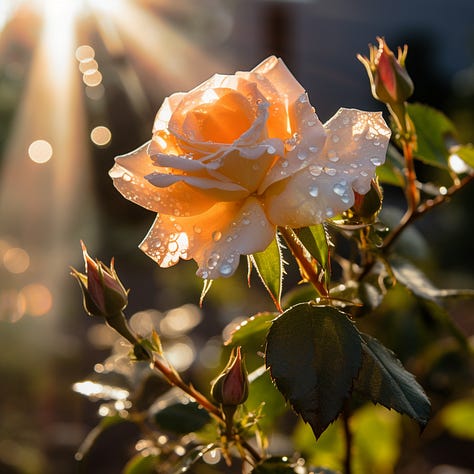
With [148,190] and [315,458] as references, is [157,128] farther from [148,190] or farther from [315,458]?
[315,458]

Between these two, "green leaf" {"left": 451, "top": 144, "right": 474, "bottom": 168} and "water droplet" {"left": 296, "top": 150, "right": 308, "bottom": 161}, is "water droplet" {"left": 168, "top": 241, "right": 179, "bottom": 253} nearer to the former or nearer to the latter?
"water droplet" {"left": 296, "top": 150, "right": 308, "bottom": 161}

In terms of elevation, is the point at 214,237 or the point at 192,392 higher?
the point at 214,237

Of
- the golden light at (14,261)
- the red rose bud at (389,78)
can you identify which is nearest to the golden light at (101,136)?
the golden light at (14,261)

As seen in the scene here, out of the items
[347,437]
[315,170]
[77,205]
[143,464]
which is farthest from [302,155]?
[77,205]

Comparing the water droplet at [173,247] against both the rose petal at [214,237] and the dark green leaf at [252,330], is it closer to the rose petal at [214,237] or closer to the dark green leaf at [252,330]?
the rose petal at [214,237]

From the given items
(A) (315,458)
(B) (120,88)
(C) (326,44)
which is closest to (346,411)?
(A) (315,458)

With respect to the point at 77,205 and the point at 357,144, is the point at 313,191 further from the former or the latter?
the point at 77,205
